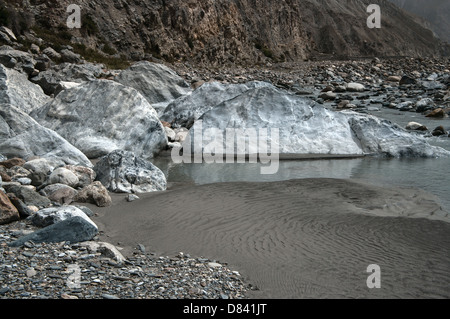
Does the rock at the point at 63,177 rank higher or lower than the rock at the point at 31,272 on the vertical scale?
higher

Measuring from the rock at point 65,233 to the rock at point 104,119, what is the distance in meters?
5.15

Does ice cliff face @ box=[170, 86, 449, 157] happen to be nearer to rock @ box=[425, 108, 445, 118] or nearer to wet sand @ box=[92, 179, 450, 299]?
wet sand @ box=[92, 179, 450, 299]

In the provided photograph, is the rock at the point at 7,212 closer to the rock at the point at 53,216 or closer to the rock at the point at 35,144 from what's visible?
the rock at the point at 53,216

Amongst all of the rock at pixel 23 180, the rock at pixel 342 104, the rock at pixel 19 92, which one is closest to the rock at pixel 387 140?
the rock at pixel 23 180

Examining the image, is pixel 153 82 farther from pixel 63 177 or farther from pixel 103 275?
pixel 103 275

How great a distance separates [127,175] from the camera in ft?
25.5

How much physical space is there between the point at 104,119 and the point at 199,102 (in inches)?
143

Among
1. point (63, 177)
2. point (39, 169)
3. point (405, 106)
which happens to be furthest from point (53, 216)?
point (405, 106)

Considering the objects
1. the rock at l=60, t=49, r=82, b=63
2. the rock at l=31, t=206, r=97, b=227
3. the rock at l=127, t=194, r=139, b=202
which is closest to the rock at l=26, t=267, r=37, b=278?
the rock at l=31, t=206, r=97, b=227

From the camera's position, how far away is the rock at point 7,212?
555 cm

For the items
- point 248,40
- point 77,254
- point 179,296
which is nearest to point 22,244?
point 77,254

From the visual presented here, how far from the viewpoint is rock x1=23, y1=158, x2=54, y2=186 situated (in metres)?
7.44

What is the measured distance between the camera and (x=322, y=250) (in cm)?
511

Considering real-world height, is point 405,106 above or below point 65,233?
above
